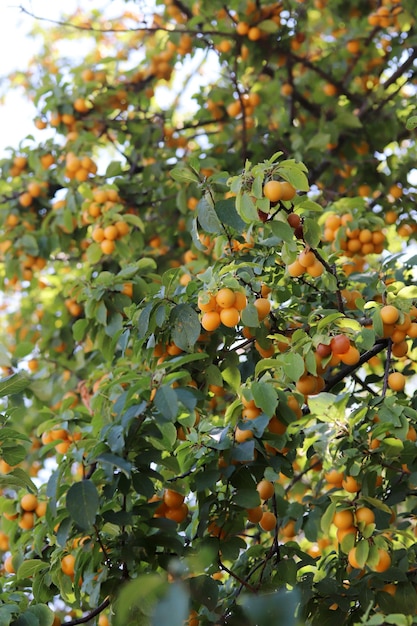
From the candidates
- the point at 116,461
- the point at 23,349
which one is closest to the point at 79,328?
the point at 23,349

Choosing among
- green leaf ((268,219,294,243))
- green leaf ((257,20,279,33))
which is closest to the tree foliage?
green leaf ((268,219,294,243))

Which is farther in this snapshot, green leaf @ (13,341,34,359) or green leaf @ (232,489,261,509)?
green leaf @ (13,341,34,359)

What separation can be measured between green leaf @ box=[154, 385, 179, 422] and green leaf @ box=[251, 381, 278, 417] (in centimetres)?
21

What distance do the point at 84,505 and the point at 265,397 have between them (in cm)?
42

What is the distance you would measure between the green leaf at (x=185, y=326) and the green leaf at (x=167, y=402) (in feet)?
1.01

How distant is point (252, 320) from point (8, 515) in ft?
3.27

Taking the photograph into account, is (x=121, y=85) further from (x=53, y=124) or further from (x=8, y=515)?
(x=8, y=515)

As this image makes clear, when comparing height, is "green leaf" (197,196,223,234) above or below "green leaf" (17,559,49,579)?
above

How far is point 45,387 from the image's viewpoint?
268cm

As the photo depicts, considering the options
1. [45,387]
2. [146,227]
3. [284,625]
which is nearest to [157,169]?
[146,227]

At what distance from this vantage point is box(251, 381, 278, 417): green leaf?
1.66 m

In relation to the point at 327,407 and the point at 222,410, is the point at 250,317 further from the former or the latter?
the point at 222,410

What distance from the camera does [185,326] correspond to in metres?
1.88

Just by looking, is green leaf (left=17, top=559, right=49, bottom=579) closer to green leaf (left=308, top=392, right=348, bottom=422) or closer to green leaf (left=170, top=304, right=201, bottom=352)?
green leaf (left=170, top=304, right=201, bottom=352)
